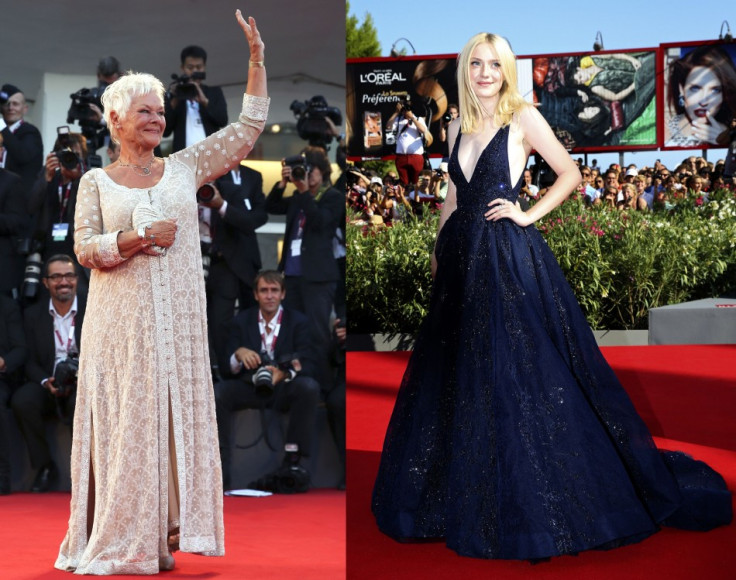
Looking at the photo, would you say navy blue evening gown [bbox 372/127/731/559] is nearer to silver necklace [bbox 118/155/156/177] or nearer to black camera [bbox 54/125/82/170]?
silver necklace [bbox 118/155/156/177]

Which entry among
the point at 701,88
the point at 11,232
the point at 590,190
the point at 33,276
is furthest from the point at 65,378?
the point at 701,88

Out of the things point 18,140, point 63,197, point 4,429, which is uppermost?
point 18,140

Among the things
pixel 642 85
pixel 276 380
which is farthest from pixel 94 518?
pixel 642 85

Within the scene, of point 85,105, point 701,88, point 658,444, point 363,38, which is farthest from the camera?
point 363,38

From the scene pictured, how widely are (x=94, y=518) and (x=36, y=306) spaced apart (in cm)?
127

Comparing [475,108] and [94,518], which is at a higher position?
[475,108]

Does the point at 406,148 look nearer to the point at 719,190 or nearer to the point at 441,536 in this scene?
the point at 719,190

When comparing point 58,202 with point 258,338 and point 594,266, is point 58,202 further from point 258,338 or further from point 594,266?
point 594,266

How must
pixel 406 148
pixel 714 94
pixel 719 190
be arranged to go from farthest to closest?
pixel 714 94, pixel 406 148, pixel 719 190

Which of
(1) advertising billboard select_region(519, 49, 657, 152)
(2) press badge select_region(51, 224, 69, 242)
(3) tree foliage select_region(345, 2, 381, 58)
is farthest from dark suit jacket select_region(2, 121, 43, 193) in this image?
(3) tree foliage select_region(345, 2, 381, 58)

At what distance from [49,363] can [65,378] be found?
0.26 ft

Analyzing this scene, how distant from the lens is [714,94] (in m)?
16.5

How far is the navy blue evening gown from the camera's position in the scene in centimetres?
318

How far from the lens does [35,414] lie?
12.4ft
